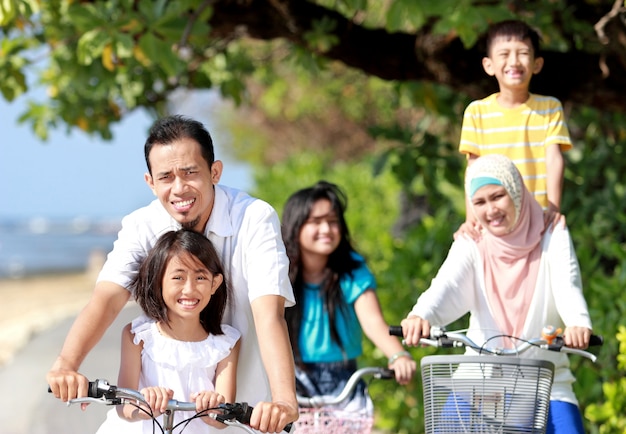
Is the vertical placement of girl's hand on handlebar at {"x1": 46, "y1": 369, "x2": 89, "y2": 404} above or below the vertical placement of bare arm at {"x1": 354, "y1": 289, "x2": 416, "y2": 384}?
below

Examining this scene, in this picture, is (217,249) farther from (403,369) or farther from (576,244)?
(576,244)

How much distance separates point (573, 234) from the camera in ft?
21.8

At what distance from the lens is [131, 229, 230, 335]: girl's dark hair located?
332cm

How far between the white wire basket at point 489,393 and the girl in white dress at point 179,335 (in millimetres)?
659

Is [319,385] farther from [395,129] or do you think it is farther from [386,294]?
[395,129]

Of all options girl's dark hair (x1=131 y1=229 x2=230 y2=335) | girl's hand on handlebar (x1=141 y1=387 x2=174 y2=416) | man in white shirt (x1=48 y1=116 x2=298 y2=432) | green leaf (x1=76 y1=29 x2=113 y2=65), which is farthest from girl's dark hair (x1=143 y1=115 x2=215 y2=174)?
green leaf (x1=76 y1=29 x2=113 y2=65)

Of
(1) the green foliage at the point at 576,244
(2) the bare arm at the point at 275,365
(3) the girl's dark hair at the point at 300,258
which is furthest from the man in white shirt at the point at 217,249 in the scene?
(1) the green foliage at the point at 576,244

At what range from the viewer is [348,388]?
14.1 ft

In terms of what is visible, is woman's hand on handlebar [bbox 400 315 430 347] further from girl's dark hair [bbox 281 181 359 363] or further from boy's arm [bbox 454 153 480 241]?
girl's dark hair [bbox 281 181 359 363]

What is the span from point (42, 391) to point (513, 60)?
6141 mm

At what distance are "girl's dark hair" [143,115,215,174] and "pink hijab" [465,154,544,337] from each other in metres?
0.97

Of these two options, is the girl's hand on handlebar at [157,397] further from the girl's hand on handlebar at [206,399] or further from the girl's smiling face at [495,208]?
the girl's smiling face at [495,208]

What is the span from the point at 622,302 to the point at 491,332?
1.67m

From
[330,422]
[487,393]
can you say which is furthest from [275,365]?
[330,422]
